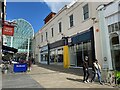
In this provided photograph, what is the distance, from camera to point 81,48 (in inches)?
759

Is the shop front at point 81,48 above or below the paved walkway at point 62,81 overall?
above

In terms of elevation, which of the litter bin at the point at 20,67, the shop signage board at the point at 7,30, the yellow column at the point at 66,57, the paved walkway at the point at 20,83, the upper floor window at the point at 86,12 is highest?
the upper floor window at the point at 86,12

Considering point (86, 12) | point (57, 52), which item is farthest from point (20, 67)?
point (57, 52)

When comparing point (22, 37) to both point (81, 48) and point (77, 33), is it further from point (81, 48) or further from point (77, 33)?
point (81, 48)

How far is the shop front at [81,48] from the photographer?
665 inches

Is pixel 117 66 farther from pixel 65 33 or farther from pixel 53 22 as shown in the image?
pixel 53 22

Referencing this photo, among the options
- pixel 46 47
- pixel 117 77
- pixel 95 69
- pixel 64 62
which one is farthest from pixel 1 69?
pixel 46 47

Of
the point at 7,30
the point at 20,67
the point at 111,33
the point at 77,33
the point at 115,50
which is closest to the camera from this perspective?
the point at 115,50

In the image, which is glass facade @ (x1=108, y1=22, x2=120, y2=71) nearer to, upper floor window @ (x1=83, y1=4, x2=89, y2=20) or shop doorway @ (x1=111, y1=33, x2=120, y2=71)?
shop doorway @ (x1=111, y1=33, x2=120, y2=71)

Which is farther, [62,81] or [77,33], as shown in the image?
[77,33]

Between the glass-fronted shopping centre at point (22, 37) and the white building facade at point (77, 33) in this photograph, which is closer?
the white building facade at point (77, 33)

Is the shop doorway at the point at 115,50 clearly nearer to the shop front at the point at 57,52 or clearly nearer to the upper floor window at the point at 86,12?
the upper floor window at the point at 86,12

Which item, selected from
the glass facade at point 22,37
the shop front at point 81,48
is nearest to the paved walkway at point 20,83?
the shop front at point 81,48

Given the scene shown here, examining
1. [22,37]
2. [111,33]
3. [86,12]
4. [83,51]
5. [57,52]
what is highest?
[22,37]
